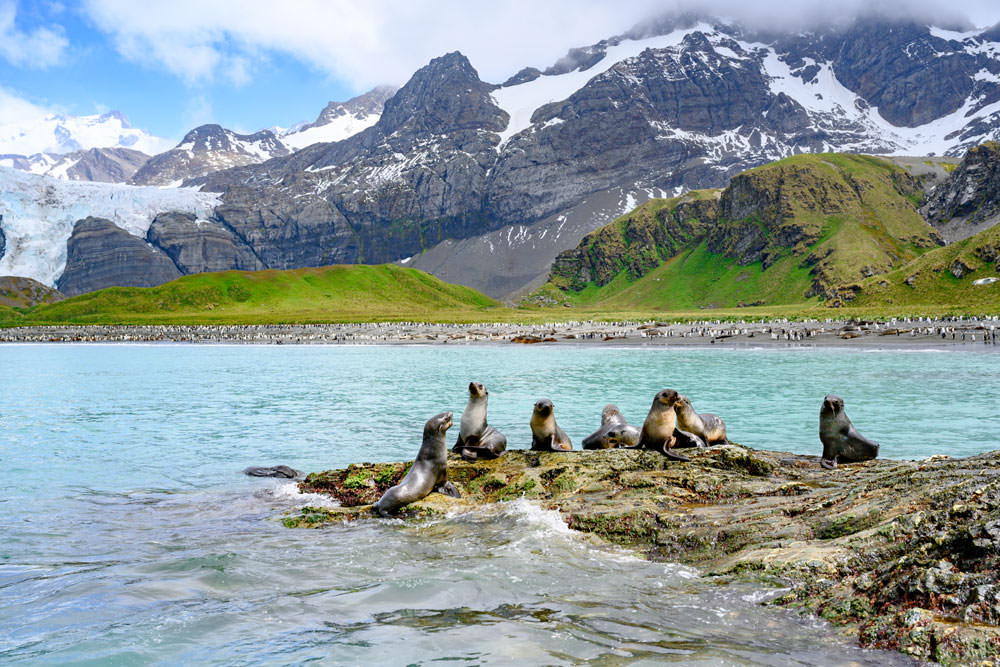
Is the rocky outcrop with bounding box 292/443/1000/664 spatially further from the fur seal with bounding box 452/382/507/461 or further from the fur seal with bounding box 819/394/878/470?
the fur seal with bounding box 819/394/878/470

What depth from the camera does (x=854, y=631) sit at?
235 inches

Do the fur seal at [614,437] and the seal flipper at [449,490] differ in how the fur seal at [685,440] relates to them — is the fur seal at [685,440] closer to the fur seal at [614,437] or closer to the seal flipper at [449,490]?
the fur seal at [614,437]

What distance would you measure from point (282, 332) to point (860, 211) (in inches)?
6683

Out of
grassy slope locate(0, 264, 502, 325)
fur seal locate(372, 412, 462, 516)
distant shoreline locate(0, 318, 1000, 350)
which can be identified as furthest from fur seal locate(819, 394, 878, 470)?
grassy slope locate(0, 264, 502, 325)

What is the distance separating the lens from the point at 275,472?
1563 cm

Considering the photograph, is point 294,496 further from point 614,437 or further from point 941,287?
point 941,287

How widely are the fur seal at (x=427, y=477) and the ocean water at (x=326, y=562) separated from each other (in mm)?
546

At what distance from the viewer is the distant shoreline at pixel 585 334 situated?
6469 cm

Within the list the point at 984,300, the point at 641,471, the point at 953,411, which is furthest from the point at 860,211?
the point at 641,471

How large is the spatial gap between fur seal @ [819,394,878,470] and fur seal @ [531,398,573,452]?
17.7 feet

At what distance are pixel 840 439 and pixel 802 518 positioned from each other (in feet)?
19.1

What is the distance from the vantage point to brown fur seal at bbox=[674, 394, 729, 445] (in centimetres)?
1430

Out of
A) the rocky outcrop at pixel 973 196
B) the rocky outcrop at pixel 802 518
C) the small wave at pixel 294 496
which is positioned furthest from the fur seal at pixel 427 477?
the rocky outcrop at pixel 973 196

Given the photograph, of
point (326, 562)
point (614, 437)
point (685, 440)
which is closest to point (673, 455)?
point (685, 440)
